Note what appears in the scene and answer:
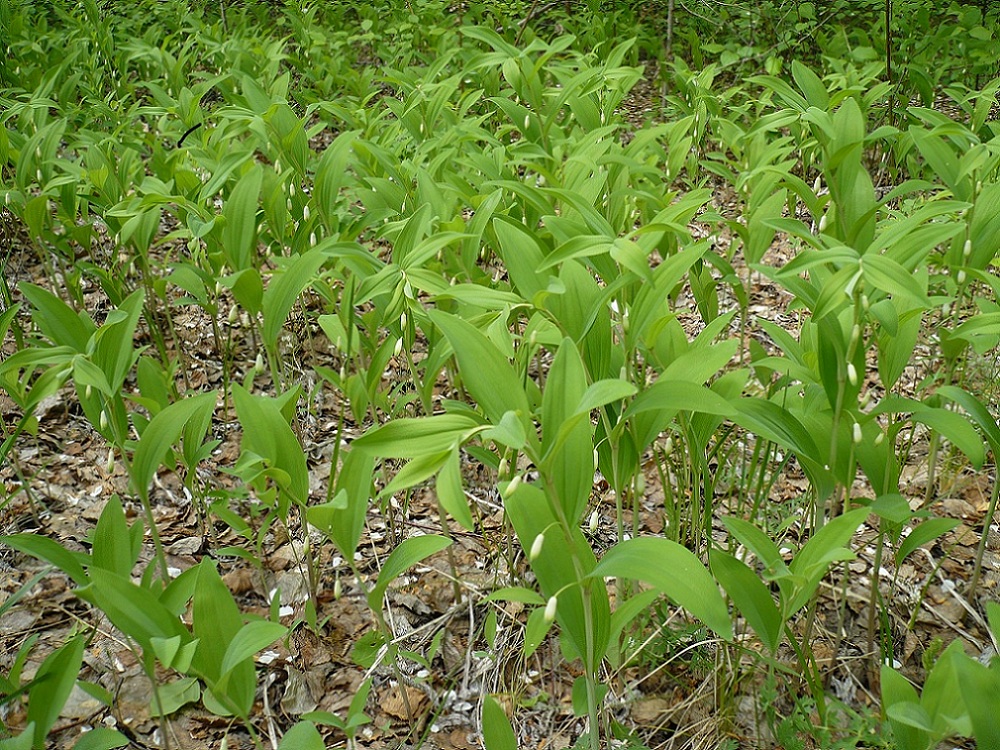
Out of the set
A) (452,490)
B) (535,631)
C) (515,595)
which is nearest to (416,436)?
(452,490)

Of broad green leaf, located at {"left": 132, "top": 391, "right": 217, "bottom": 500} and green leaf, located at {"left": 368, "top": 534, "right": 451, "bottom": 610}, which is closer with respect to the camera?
green leaf, located at {"left": 368, "top": 534, "right": 451, "bottom": 610}

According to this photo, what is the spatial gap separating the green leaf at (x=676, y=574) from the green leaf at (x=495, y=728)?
36cm

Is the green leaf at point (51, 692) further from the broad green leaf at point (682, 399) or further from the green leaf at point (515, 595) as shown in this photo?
the broad green leaf at point (682, 399)

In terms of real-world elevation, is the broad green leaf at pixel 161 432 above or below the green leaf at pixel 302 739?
Result: above

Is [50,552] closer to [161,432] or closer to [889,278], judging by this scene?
[161,432]

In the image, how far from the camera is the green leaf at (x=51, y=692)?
151 centimetres

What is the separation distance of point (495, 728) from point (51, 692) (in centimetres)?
80

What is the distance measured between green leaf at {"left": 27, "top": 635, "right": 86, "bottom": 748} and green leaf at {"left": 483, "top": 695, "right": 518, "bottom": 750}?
740mm

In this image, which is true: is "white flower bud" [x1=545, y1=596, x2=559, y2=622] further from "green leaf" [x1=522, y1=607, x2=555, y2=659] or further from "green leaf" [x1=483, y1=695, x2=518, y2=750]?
"green leaf" [x1=483, y1=695, x2=518, y2=750]

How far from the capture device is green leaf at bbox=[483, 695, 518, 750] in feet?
4.97

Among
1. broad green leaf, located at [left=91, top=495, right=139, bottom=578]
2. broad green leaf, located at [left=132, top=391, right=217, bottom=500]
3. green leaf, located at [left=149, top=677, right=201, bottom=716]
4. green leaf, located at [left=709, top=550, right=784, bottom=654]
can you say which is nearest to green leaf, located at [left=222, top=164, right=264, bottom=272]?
broad green leaf, located at [left=132, top=391, right=217, bottom=500]

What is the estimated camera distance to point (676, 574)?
1.34 m

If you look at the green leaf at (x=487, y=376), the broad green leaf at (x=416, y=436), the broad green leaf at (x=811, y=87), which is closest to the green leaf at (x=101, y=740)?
the broad green leaf at (x=416, y=436)

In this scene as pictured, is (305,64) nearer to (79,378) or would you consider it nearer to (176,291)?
(176,291)
